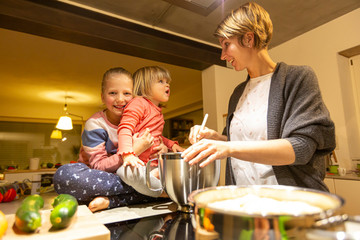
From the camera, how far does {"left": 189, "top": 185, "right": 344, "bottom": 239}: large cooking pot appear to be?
0.22 m

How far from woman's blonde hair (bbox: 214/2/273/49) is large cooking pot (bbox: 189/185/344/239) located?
0.55m

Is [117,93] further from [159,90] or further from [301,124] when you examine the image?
[301,124]

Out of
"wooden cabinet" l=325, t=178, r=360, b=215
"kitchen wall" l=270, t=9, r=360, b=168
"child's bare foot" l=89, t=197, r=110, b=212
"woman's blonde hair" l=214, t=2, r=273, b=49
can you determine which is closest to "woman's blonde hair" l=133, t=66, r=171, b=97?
"woman's blonde hair" l=214, t=2, r=273, b=49

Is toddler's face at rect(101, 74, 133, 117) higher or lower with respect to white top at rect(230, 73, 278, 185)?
higher

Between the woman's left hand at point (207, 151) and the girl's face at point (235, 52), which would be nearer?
the woman's left hand at point (207, 151)

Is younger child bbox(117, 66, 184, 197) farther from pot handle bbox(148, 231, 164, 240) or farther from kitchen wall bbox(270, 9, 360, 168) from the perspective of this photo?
kitchen wall bbox(270, 9, 360, 168)

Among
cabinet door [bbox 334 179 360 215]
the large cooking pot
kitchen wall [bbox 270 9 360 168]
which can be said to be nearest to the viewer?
the large cooking pot

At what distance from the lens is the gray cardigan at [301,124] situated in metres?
0.55

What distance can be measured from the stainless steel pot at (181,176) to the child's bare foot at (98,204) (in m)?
0.24

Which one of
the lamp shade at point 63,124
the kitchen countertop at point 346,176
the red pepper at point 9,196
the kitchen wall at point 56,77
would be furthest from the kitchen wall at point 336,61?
the lamp shade at point 63,124

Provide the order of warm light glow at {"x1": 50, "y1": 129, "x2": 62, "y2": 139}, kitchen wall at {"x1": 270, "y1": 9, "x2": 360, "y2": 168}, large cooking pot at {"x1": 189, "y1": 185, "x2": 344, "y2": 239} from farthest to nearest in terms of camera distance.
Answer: warm light glow at {"x1": 50, "y1": 129, "x2": 62, "y2": 139}, kitchen wall at {"x1": 270, "y1": 9, "x2": 360, "y2": 168}, large cooking pot at {"x1": 189, "y1": 185, "x2": 344, "y2": 239}

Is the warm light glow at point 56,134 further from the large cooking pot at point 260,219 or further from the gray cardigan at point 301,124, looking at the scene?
the large cooking pot at point 260,219

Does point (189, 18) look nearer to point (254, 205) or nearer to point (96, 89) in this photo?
point (254, 205)

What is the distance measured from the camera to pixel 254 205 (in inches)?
11.8
